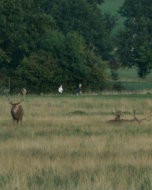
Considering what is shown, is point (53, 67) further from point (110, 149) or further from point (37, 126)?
point (110, 149)

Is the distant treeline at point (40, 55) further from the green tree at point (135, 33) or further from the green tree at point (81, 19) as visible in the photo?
the green tree at point (81, 19)

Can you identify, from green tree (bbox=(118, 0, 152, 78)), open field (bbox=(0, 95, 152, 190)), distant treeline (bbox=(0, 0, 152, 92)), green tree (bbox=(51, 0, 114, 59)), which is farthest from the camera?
green tree (bbox=(118, 0, 152, 78))

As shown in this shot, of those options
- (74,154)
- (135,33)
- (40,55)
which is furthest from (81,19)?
(74,154)

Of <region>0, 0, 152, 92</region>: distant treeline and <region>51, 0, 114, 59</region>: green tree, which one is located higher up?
<region>51, 0, 114, 59</region>: green tree

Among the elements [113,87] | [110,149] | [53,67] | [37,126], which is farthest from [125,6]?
[110,149]

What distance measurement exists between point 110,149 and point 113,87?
160 ft

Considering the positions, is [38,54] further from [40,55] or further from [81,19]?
[81,19]

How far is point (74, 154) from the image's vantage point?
17391 mm

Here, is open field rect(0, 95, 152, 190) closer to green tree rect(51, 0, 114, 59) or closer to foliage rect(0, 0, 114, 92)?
foliage rect(0, 0, 114, 92)

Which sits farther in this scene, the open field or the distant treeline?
the distant treeline

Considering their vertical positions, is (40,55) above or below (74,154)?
above

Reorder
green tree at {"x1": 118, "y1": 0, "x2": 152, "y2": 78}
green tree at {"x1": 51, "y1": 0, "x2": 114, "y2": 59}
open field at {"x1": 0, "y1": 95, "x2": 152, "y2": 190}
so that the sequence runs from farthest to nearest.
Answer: green tree at {"x1": 118, "y1": 0, "x2": 152, "y2": 78} → green tree at {"x1": 51, "y1": 0, "x2": 114, "y2": 59} → open field at {"x1": 0, "y1": 95, "x2": 152, "y2": 190}

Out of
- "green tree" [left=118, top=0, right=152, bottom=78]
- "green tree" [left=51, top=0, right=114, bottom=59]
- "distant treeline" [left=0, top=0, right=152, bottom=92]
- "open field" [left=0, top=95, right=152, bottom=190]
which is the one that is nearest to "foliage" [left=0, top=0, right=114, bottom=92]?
"distant treeline" [left=0, top=0, right=152, bottom=92]

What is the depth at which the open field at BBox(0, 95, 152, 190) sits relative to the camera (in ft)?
43.5
